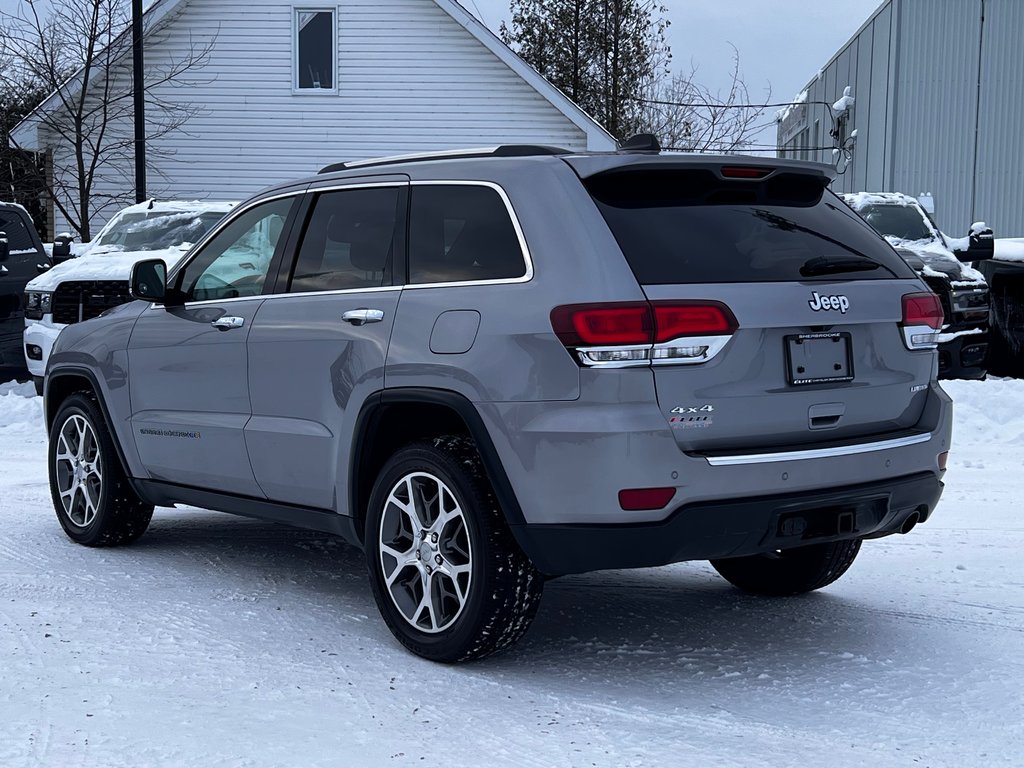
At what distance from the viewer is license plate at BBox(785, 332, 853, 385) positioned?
4629 millimetres

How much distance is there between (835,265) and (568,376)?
116 centimetres

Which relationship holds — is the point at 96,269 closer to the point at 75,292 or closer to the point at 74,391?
the point at 75,292

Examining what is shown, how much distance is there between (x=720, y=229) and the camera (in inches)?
187

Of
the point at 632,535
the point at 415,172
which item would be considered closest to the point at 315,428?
the point at 415,172

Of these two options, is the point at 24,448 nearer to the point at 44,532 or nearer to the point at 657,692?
the point at 44,532

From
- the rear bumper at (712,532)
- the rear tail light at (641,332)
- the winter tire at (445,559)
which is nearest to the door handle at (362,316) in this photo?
the winter tire at (445,559)

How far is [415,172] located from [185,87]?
22.0 m

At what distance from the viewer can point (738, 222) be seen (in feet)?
15.8

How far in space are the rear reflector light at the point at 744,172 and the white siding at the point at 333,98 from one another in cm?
2073

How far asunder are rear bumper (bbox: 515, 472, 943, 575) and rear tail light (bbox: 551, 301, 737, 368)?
50 cm

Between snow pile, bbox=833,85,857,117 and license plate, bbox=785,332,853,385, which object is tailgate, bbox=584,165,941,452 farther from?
snow pile, bbox=833,85,857,117

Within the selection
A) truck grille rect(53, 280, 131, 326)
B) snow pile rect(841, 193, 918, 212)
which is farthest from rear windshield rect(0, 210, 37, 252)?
snow pile rect(841, 193, 918, 212)

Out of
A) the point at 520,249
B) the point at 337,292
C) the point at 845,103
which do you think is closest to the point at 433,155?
the point at 337,292

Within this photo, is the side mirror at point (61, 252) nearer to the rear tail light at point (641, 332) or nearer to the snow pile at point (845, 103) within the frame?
the rear tail light at point (641, 332)
